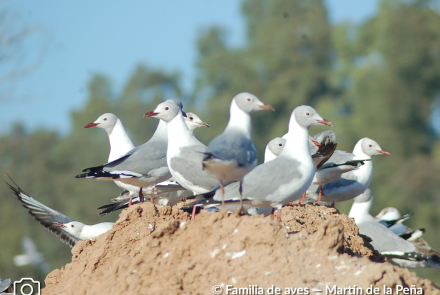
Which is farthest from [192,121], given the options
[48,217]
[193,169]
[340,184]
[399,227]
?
[399,227]

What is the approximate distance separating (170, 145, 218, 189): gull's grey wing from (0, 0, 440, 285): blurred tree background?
48.4ft

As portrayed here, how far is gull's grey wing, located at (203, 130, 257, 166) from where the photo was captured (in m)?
5.32

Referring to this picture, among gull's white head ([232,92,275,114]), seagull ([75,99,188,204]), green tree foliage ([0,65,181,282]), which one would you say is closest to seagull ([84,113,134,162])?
seagull ([75,99,188,204])

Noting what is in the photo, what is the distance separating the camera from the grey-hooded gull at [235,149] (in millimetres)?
5289

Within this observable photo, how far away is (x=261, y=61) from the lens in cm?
5325

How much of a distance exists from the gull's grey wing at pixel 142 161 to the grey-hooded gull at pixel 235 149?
2.24 metres

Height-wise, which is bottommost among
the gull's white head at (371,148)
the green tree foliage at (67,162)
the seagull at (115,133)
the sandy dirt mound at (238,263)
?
the sandy dirt mound at (238,263)

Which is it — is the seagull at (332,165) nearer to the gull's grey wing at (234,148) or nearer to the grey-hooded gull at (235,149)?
the grey-hooded gull at (235,149)

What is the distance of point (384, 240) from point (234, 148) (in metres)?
5.06

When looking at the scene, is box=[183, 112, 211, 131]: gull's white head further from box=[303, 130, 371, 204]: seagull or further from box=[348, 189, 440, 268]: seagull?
box=[348, 189, 440, 268]: seagull

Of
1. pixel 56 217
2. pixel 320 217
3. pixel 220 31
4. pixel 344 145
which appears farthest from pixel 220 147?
pixel 220 31

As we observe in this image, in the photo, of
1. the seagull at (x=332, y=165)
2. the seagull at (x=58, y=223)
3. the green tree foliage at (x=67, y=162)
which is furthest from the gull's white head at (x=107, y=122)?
the green tree foliage at (x=67, y=162)

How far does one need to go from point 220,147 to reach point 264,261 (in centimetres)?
111

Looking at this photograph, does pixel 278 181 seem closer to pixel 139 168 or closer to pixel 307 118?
pixel 307 118
